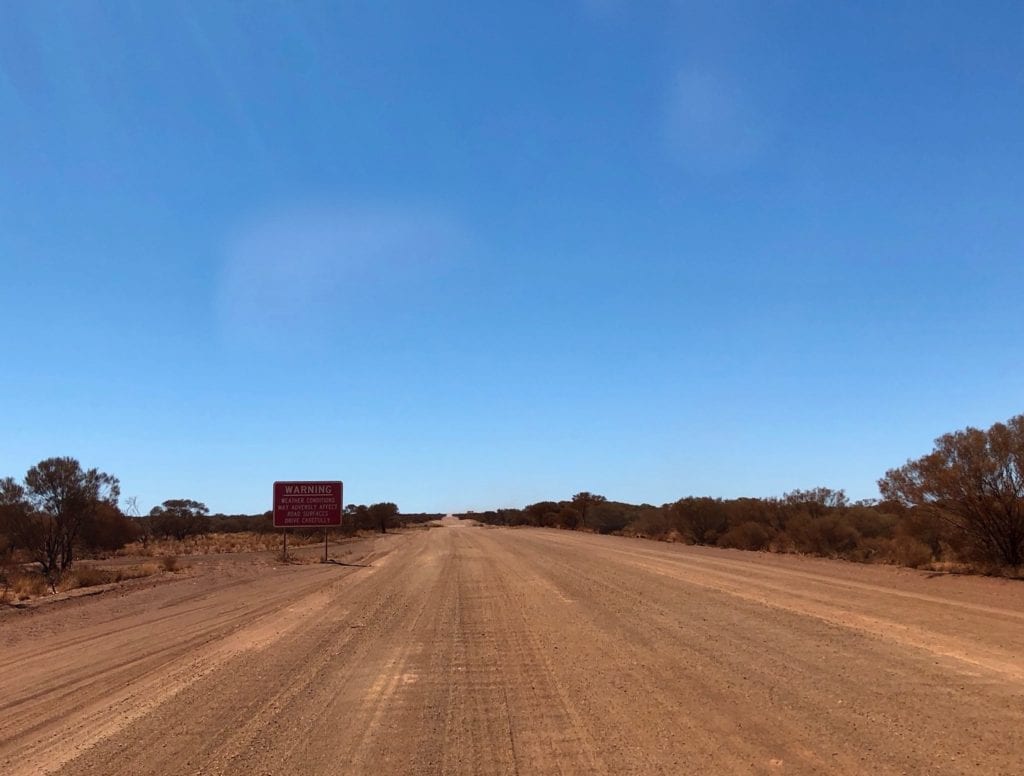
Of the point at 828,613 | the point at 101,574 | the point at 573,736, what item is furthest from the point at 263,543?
the point at 573,736

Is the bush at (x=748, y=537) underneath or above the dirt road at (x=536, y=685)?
above

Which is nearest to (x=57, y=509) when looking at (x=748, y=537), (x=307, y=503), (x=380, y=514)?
(x=307, y=503)

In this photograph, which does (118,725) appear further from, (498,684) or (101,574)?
(101,574)

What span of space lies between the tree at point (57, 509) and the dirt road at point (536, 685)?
26720 mm

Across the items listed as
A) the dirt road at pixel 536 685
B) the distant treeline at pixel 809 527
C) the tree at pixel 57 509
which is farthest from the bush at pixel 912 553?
the tree at pixel 57 509

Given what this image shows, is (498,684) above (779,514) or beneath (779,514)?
beneath

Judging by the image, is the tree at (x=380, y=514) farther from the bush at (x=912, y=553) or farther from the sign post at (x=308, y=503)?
the bush at (x=912, y=553)

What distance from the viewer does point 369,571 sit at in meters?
28.3

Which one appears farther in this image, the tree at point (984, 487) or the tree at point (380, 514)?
the tree at point (380, 514)

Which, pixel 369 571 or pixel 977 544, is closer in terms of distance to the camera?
pixel 977 544

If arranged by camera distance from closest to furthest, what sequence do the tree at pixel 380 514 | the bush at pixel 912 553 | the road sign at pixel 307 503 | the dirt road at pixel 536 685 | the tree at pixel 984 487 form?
1. the dirt road at pixel 536 685
2. the tree at pixel 984 487
3. the bush at pixel 912 553
4. the road sign at pixel 307 503
5. the tree at pixel 380 514

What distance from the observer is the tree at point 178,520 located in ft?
274

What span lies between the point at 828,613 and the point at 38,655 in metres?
13.8

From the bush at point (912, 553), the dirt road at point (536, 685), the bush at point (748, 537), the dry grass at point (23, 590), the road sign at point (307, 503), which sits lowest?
the dirt road at point (536, 685)
